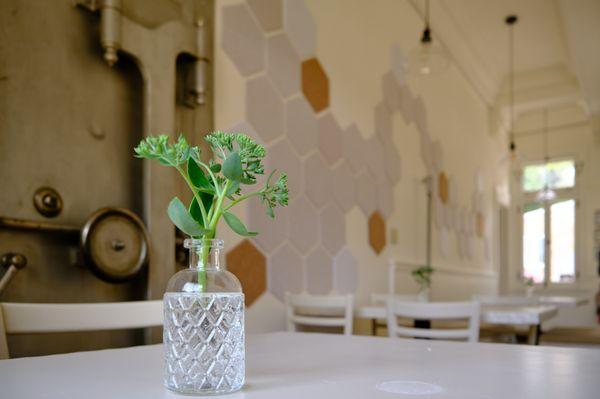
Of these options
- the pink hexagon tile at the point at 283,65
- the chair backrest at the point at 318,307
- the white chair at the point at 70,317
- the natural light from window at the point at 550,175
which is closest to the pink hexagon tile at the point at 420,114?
the pink hexagon tile at the point at 283,65

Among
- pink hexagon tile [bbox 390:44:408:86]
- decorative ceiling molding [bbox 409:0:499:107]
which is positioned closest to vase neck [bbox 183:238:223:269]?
pink hexagon tile [bbox 390:44:408:86]

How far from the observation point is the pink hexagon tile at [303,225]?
2.87 m

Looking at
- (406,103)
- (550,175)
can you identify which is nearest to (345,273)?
(406,103)

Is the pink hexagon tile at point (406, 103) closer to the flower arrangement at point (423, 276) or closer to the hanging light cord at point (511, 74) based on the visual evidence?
the flower arrangement at point (423, 276)

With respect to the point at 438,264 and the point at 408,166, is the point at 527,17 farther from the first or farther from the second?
the point at 438,264

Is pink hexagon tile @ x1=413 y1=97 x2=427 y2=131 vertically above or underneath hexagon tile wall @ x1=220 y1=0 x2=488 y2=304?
above

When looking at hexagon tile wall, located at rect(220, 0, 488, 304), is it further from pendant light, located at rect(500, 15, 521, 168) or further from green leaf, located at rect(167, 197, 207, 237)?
pendant light, located at rect(500, 15, 521, 168)

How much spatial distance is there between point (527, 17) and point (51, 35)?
489 centimetres

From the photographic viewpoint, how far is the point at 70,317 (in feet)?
3.77

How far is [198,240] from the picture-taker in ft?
2.06

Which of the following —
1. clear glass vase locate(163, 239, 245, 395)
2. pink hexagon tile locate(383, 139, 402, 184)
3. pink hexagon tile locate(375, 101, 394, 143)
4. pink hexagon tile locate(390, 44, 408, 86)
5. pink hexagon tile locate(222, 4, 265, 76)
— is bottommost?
clear glass vase locate(163, 239, 245, 395)

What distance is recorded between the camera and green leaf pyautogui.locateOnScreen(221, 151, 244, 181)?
598 mm

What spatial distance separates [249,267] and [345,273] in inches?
40.0

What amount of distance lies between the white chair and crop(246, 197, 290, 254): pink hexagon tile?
1.26 meters
